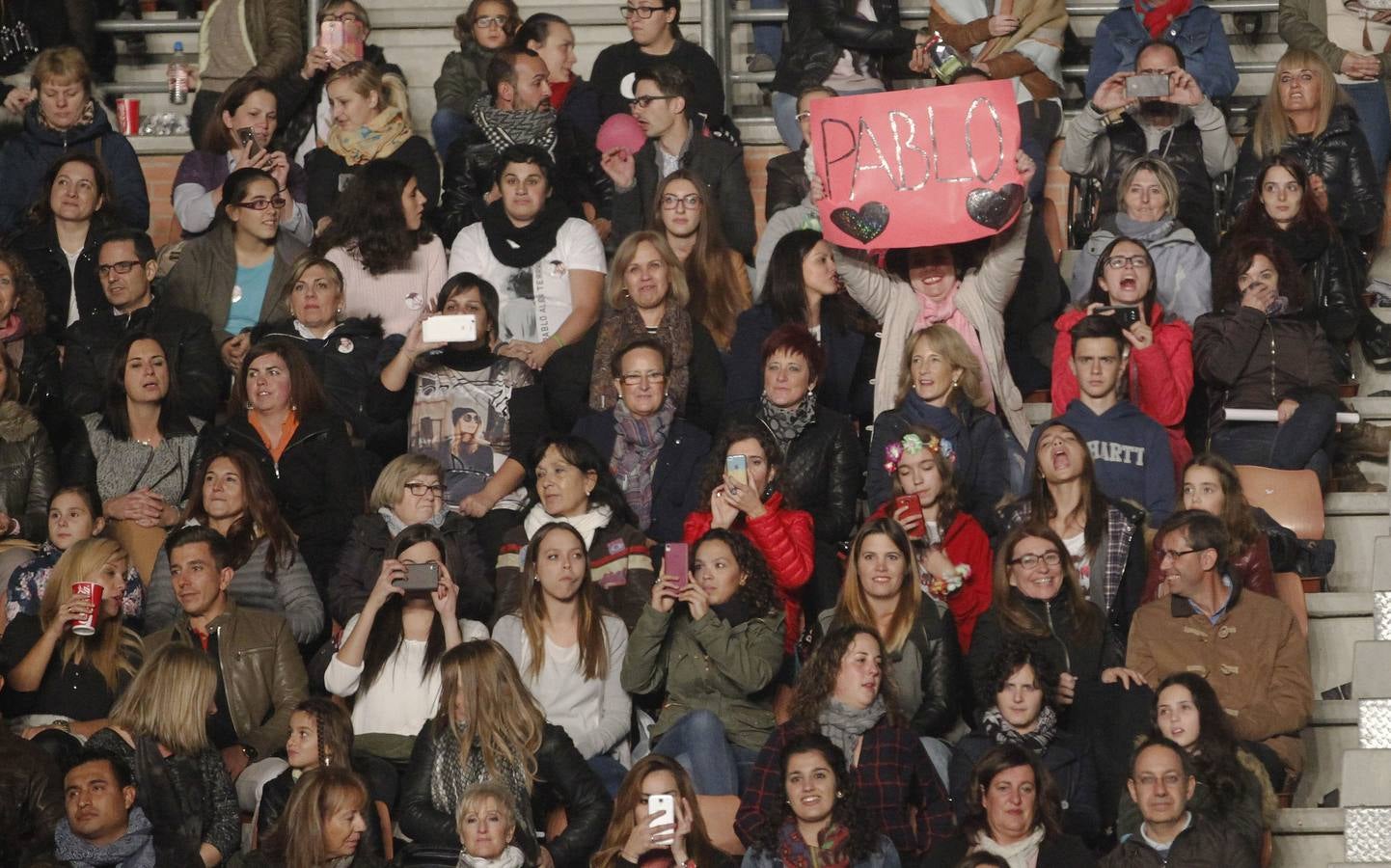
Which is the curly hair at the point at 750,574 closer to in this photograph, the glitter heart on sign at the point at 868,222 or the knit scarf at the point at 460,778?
the knit scarf at the point at 460,778

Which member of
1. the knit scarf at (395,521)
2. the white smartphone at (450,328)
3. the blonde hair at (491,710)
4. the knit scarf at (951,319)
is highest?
the white smartphone at (450,328)

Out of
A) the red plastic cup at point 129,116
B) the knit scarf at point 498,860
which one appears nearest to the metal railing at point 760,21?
the red plastic cup at point 129,116

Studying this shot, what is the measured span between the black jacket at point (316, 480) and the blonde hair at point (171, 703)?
3.93ft

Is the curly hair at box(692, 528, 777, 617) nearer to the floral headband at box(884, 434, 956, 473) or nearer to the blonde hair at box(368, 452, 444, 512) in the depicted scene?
the floral headband at box(884, 434, 956, 473)

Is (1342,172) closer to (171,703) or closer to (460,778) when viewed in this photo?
(460,778)

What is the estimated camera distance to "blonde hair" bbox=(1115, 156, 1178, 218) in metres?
11.4

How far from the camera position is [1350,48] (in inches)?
511

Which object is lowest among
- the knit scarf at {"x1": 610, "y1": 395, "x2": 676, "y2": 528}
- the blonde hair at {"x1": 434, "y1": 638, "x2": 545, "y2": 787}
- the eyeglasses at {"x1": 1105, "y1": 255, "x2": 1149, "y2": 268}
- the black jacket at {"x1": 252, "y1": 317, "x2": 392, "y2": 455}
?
the blonde hair at {"x1": 434, "y1": 638, "x2": 545, "y2": 787}

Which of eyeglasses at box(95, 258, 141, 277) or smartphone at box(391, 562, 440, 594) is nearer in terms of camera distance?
smartphone at box(391, 562, 440, 594)

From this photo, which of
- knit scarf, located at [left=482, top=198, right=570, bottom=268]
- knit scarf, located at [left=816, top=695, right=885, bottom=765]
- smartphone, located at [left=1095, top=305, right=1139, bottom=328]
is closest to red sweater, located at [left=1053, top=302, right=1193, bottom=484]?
smartphone, located at [left=1095, top=305, right=1139, bottom=328]

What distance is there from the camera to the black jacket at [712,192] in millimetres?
11945

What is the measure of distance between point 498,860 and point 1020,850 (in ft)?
5.49

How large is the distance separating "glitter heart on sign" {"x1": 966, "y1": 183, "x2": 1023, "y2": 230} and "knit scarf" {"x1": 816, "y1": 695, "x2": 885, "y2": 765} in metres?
2.48

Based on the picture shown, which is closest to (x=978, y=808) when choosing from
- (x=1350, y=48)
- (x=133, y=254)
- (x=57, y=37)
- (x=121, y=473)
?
(x=121, y=473)
